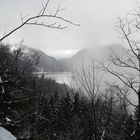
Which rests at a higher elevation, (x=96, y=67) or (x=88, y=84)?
(x=96, y=67)

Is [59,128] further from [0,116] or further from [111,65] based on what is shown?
[0,116]

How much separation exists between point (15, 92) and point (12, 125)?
1.89 feet

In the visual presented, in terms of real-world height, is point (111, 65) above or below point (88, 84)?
above

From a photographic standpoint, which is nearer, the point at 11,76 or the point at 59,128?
the point at 11,76

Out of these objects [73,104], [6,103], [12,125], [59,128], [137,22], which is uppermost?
[137,22]

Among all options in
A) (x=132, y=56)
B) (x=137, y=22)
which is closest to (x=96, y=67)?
(x=132, y=56)

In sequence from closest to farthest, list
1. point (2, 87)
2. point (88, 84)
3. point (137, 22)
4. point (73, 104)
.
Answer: point (2, 87)
point (137, 22)
point (88, 84)
point (73, 104)

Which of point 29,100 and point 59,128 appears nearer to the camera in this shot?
point 29,100

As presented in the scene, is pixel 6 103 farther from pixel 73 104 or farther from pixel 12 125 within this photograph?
pixel 73 104

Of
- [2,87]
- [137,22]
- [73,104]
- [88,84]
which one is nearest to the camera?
[2,87]

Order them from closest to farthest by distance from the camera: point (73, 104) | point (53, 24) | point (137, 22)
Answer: point (53, 24)
point (137, 22)
point (73, 104)

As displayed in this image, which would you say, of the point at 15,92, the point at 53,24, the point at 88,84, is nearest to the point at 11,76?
the point at 15,92

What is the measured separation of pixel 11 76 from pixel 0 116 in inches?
29.0

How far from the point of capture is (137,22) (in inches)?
341
